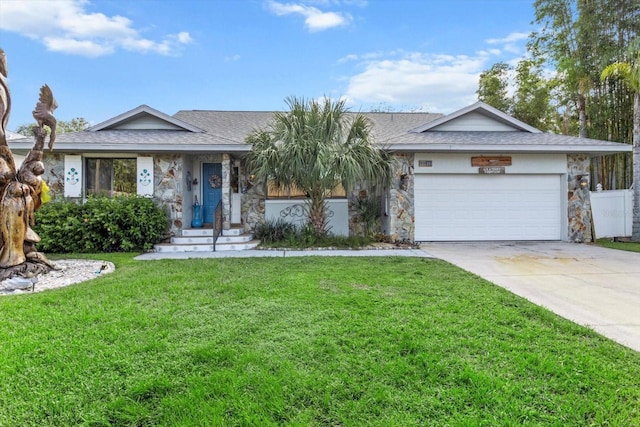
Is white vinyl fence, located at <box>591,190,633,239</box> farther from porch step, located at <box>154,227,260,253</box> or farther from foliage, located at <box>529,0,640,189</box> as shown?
porch step, located at <box>154,227,260,253</box>

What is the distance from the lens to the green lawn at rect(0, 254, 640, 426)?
2.23m

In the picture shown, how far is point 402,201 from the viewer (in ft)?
32.8

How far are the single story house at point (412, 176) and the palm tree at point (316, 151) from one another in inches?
35.3

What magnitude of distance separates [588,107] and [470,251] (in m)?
9.52

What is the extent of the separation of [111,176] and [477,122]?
11.9 meters

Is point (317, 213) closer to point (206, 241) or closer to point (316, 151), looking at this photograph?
point (316, 151)

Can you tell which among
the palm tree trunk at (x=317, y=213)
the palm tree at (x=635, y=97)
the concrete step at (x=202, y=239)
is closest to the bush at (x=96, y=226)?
the concrete step at (x=202, y=239)

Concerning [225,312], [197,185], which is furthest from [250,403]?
[197,185]

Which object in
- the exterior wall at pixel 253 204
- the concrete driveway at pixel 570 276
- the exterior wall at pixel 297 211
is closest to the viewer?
the concrete driveway at pixel 570 276

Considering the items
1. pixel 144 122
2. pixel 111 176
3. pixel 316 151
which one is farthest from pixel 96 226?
pixel 316 151

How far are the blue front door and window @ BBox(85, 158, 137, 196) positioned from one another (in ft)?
7.17

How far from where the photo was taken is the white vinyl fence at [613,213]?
11047 mm

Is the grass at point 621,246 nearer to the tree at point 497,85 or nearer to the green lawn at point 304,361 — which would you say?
the green lawn at point 304,361

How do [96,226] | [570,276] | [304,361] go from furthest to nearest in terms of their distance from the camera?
[96,226] < [570,276] < [304,361]
